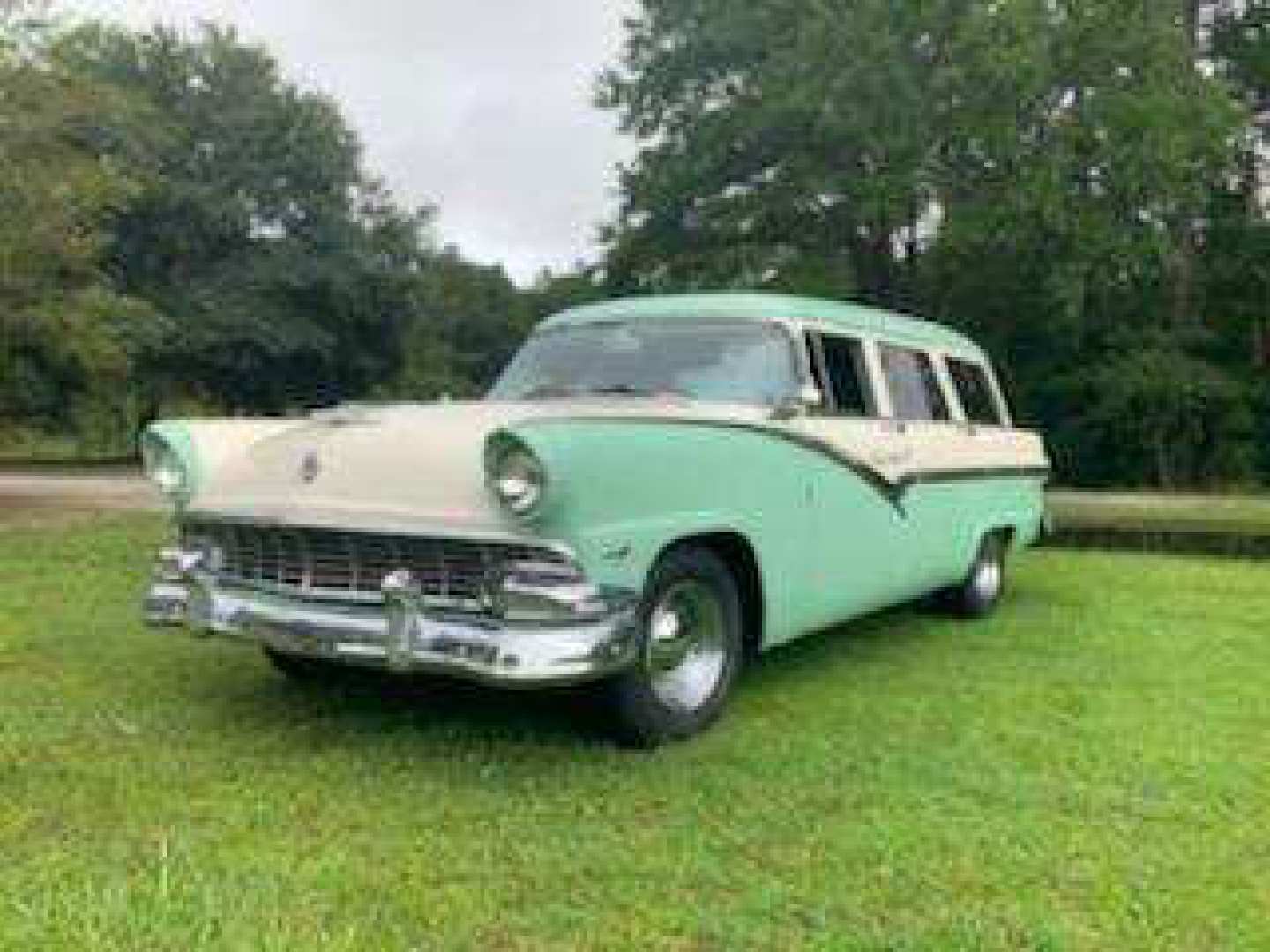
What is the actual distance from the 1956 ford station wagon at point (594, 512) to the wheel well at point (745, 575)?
11 mm

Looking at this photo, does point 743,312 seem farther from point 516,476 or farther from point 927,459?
point 516,476

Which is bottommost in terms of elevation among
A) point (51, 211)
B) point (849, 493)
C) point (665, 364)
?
point (849, 493)

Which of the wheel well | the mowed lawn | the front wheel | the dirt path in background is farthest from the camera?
the dirt path in background

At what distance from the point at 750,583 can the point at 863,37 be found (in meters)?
25.8

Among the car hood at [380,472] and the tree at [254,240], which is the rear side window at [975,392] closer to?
the car hood at [380,472]

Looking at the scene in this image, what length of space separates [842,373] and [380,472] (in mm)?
2766

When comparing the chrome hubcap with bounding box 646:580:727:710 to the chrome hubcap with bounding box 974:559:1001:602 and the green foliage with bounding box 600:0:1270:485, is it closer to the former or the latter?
the chrome hubcap with bounding box 974:559:1001:602

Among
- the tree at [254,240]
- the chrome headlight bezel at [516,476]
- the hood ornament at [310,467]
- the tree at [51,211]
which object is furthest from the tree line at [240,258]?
the chrome headlight bezel at [516,476]

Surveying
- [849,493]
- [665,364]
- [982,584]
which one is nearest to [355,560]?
[665,364]

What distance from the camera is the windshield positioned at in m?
7.26

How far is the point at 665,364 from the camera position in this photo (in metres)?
7.46

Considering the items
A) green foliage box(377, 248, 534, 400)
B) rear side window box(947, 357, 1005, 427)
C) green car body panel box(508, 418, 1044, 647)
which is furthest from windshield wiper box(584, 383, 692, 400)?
green foliage box(377, 248, 534, 400)

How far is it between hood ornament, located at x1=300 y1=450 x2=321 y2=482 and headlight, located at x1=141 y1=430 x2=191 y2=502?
63cm

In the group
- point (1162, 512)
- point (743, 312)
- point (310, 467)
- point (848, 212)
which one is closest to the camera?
point (310, 467)
